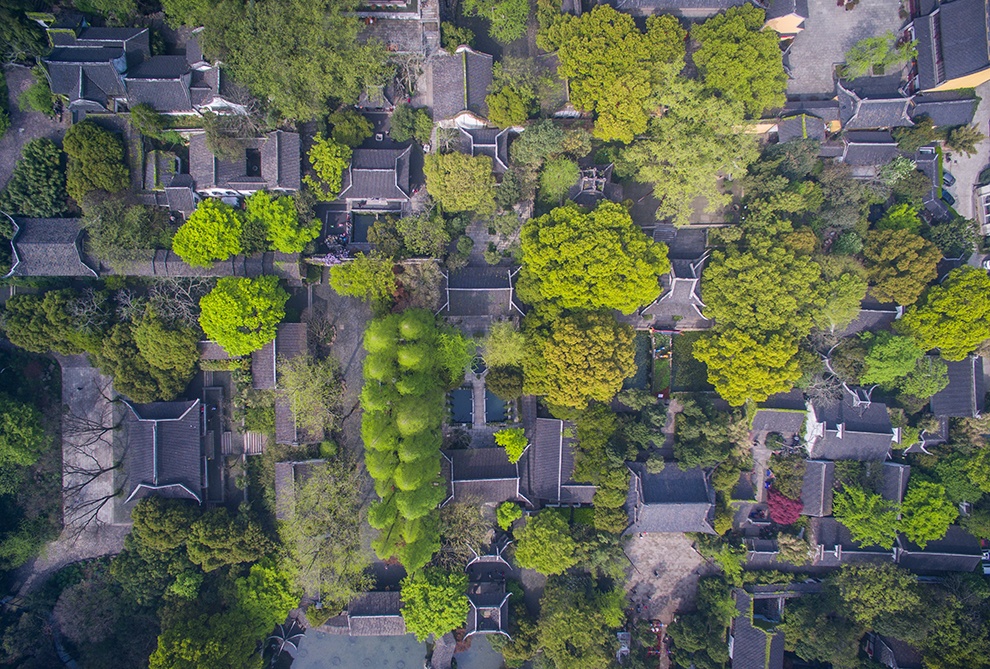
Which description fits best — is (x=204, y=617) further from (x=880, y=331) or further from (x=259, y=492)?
(x=880, y=331)

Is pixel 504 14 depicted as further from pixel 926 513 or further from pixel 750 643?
pixel 750 643

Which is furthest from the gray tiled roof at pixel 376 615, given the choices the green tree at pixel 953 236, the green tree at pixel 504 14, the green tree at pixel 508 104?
the green tree at pixel 953 236

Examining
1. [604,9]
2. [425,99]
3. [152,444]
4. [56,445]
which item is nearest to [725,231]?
[604,9]

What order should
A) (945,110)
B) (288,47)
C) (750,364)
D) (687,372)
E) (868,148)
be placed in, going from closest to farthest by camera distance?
(288,47) < (750,364) < (945,110) < (868,148) < (687,372)

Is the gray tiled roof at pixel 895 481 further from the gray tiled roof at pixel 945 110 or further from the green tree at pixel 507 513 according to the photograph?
the green tree at pixel 507 513

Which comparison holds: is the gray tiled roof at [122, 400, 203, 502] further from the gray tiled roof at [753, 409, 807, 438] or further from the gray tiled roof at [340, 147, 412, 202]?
the gray tiled roof at [753, 409, 807, 438]

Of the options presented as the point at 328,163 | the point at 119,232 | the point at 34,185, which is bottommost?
the point at 119,232

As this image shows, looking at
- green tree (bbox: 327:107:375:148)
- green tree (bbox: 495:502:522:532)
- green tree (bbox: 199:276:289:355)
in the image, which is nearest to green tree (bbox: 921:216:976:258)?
green tree (bbox: 495:502:522:532)

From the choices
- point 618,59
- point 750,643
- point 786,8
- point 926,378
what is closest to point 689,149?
point 618,59
